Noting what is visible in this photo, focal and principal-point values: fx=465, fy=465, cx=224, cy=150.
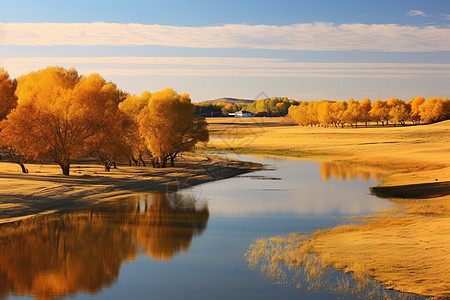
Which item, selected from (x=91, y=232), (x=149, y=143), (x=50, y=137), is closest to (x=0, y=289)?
(x=91, y=232)

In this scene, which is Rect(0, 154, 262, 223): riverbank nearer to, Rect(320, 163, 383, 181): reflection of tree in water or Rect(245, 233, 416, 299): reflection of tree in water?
Rect(320, 163, 383, 181): reflection of tree in water

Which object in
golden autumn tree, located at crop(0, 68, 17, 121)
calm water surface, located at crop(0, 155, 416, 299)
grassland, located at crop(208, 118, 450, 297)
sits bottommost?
calm water surface, located at crop(0, 155, 416, 299)

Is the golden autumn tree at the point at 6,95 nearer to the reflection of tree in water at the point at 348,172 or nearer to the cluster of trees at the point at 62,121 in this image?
the cluster of trees at the point at 62,121

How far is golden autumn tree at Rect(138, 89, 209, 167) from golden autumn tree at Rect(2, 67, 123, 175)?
14.1 m

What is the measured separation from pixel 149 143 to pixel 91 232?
1505 inches

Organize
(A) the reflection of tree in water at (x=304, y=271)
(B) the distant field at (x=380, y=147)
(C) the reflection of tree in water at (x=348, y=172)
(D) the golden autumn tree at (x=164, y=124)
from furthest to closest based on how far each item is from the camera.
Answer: (D) the golden autumn tree at (x=164, y=124)
(B) the distant field at (x=380, y=147)
(C) the reflection of tree in water at (x=348, y=172)
(A) the reflection of tree in water at (x=304, y=271)

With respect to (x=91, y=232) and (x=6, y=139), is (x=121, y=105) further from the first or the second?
(x=91, y=232)

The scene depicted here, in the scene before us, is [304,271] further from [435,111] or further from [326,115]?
[435,111]

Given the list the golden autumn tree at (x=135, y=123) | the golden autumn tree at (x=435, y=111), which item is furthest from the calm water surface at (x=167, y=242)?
the golden autumn tree at (x=435, y=111)

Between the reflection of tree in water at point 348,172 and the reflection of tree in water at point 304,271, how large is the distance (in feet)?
111

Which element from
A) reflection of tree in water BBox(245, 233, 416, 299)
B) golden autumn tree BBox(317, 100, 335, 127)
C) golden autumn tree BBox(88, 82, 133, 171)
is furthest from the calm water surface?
golden autumn tree BBox(317, 100, 335, 127)

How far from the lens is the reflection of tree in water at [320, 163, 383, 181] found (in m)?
57.7

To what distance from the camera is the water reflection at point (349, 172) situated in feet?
188

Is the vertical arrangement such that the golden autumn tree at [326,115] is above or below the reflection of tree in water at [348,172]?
above
